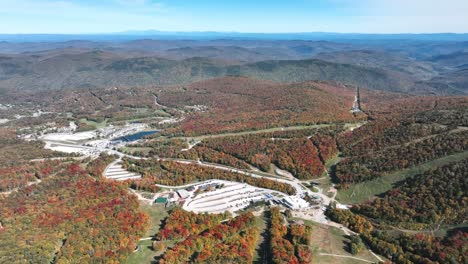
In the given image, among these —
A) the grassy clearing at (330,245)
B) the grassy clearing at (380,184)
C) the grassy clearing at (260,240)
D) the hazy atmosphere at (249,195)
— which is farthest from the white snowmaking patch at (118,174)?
the grassy clearing at (380,184)

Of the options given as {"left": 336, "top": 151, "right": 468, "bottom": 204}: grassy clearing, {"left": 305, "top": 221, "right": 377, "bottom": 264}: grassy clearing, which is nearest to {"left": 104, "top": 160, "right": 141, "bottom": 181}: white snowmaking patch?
{"left": 305, "top": 221, "right": 377, "bottom": 264}: grassy clearing

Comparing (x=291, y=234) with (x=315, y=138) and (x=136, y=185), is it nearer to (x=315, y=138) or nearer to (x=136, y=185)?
(x=136, y=185)

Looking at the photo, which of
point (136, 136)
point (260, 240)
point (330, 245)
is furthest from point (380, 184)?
point (136, 136)

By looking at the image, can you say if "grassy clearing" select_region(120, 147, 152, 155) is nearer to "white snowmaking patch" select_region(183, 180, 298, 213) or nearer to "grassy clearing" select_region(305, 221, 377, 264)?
"white snowmaking patch" select_region(183, 180, 298, 213)

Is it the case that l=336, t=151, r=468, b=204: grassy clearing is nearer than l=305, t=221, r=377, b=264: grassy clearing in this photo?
No

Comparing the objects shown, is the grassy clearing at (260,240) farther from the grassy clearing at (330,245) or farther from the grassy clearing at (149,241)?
the grassy clearing at (149,241)

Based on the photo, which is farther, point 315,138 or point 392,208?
point 315,138

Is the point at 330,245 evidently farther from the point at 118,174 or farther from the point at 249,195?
the point at 118,174

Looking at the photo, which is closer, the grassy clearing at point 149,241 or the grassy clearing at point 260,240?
the grassy clearing at point 149,241

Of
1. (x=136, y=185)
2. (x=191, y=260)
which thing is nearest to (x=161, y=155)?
(x=136, y=185)
